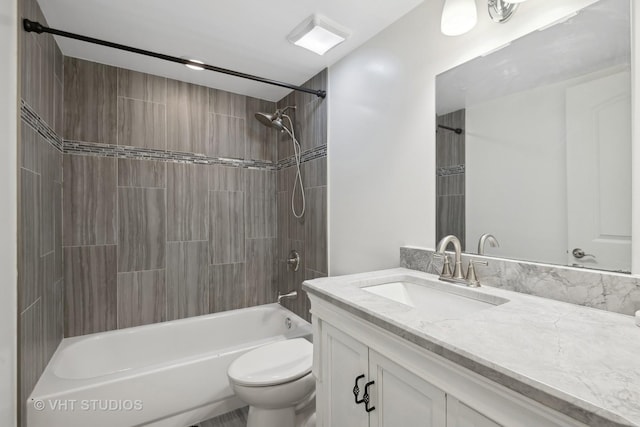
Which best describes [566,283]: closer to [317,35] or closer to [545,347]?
[545,347]

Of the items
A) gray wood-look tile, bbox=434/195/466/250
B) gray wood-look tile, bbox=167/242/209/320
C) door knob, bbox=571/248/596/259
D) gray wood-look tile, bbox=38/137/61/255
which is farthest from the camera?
gray wood-look tile, bbox=167/242/209/320

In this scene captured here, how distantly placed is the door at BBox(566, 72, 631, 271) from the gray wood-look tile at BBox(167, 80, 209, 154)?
2.45 m

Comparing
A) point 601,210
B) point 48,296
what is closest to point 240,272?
point 48,296

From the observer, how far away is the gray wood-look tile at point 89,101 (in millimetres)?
2109

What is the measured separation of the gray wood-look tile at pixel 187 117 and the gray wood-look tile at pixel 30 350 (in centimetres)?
142

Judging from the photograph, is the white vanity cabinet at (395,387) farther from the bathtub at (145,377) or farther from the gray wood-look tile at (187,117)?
the gray wood-look tile at (187,117)

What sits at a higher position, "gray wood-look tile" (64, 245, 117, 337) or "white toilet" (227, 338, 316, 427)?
"gray wood-look tile" (64, 245, 117, 337)

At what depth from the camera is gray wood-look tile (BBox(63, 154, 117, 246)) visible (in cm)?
209

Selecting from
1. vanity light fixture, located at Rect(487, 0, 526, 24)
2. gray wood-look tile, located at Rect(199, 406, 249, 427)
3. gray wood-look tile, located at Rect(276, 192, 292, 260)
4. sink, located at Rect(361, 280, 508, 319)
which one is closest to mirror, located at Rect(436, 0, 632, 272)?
vanity light fixture, located at Rect(487, 0, 526, 24)

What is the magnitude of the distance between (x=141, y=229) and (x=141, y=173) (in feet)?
1.44

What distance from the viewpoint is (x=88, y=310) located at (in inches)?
84.7

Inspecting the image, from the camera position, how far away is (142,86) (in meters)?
2.34

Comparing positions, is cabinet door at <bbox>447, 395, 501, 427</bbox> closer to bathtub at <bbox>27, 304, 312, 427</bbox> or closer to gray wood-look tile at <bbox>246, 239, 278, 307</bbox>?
bathtub at <bbox>27, 304, 312, 427</bbox>

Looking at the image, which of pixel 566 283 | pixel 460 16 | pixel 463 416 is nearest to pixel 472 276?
pixel 566 283
